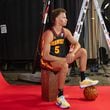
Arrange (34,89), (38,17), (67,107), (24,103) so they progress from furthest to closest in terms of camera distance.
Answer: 1. (38,17)
2. (34,89)
3. (24,103)
4. (67,107)

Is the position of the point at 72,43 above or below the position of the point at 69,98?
above

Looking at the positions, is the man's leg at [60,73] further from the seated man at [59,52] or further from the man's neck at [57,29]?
the man's neck at [57,29]

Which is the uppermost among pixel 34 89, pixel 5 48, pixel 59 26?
pixel 59 26

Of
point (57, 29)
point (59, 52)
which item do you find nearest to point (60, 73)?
point (59, 52)

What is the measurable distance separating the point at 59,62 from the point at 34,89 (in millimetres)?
958

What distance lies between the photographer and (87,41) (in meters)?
6.17

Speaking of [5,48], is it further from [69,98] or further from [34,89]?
[69,98]

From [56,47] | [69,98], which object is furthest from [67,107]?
[56,47]

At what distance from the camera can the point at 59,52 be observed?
140 inches

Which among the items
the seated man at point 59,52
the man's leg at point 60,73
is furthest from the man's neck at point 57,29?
the man's leg at point 60,73

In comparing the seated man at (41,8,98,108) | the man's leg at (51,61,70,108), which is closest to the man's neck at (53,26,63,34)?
the seated man at (41,8,98,108)

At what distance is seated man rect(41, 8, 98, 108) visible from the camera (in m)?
3.37

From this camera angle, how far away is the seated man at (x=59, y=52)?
337 cm

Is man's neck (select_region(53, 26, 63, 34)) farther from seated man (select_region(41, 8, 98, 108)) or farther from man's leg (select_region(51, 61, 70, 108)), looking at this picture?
man's leg (select_region(51, 61, 70, 108))
